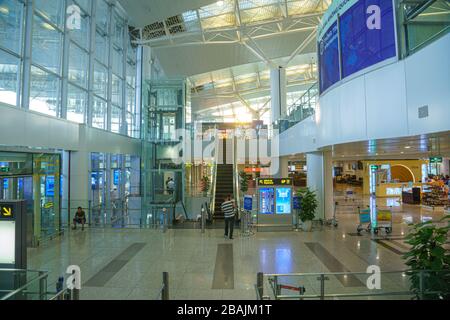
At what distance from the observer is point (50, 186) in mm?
12219

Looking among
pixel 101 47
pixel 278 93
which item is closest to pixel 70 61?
pixel 101 47

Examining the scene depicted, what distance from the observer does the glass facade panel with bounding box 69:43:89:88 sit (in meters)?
15.2

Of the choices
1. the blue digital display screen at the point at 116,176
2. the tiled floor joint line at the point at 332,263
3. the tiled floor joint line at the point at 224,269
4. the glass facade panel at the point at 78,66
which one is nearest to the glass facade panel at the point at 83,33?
the glass facade panel at the point at 78,66

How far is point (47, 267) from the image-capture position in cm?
815

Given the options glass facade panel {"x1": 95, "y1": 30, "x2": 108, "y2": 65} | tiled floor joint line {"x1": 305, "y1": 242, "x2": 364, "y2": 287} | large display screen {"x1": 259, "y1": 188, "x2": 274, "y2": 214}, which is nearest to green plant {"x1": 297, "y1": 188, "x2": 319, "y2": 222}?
large display screen {"x1": 259, "y1": 188, "x2": 274, "y2": 214}

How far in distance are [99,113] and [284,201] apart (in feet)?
36.5

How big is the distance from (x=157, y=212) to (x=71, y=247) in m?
5.49

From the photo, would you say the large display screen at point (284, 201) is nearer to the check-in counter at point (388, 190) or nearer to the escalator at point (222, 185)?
the escalator at point (222, 185)

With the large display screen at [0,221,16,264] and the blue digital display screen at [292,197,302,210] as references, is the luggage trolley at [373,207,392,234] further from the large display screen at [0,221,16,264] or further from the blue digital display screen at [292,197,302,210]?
the large display screen at [0,221,16,264]

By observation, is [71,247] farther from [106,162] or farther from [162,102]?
[162,102]

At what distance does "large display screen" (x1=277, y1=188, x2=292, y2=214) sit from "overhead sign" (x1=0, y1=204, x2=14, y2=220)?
30.8ft

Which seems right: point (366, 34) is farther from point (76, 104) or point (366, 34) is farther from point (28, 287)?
point (76, 104)

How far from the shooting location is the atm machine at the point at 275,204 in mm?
13125

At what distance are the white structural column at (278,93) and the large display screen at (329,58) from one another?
18.8 metres
